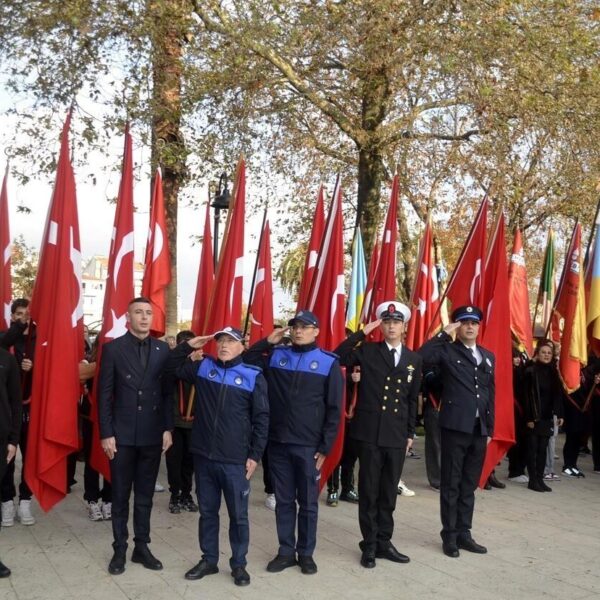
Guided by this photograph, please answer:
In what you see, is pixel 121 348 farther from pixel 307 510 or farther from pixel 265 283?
pixel 265 283

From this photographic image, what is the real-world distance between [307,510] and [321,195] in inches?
172

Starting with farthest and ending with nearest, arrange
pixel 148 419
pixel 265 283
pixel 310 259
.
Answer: pixel 265 283 → pixel 310 259 → pixel 148 419

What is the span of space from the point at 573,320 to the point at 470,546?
398 cm

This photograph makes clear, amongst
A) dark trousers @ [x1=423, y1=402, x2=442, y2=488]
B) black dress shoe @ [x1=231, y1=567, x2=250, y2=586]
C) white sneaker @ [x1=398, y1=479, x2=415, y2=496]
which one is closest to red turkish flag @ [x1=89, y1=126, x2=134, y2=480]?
black dress shoe @ [x1=231, y1=567, x2=250, y2=586]

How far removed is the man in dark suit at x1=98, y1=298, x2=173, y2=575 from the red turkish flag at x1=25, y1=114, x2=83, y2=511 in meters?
0.68

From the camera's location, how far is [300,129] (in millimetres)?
16453

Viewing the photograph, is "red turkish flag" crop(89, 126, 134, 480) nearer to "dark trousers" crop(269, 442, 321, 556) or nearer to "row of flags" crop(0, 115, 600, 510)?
"row of flags" crop(0, 115, 600, 510)

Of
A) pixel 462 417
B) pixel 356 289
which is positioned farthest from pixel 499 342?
pixel 356 289

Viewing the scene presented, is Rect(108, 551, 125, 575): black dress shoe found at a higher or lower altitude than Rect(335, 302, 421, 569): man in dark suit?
lower

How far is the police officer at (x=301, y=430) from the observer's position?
18.0 ft

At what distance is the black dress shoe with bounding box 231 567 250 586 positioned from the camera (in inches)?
201

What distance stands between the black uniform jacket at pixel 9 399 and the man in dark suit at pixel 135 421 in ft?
1.98

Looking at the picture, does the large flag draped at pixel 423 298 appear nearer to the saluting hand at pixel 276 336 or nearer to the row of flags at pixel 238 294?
the row of flags at pixel 238 294

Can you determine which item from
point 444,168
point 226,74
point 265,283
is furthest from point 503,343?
point 444,168
